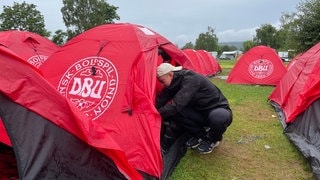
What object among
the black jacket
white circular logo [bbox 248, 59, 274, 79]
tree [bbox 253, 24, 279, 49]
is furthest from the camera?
tree [bbox 253, 24, 279, 49]

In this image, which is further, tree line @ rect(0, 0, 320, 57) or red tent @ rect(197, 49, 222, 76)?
tree line @ rect(0, 0, 320, 57)

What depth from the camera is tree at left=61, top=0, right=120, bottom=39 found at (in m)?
42.9

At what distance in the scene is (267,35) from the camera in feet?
193

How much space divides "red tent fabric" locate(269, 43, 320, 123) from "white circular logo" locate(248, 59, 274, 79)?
4767mm

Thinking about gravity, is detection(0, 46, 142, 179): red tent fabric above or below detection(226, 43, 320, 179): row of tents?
above

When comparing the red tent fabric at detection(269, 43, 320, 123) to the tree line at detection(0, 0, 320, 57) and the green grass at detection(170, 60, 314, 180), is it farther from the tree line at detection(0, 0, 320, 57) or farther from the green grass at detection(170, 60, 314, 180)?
the tree line at detection(0, 0, 320, 57)

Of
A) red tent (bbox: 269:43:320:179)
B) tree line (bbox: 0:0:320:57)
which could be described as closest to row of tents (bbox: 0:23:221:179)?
red tent (bbox: 269:43:320:179)

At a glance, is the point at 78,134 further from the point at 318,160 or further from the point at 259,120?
the point at 259,120

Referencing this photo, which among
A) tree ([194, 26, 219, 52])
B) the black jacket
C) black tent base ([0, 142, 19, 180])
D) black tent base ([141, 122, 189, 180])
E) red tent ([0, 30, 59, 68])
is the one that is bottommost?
tree ([194, 26, 219, 52])

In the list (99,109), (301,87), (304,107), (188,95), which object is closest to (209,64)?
(301,87)

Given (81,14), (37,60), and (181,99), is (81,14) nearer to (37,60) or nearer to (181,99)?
(37,60)

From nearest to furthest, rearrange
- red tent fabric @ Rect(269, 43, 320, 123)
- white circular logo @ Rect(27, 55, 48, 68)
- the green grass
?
the green grass < red tent fabric @ Rect(269, 43, 320, 123) < white circular logo @ Rect(27, 55, 48, 68)

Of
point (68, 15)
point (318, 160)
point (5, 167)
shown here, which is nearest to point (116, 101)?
point (5, 167)

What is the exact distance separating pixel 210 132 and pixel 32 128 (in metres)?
2.58
